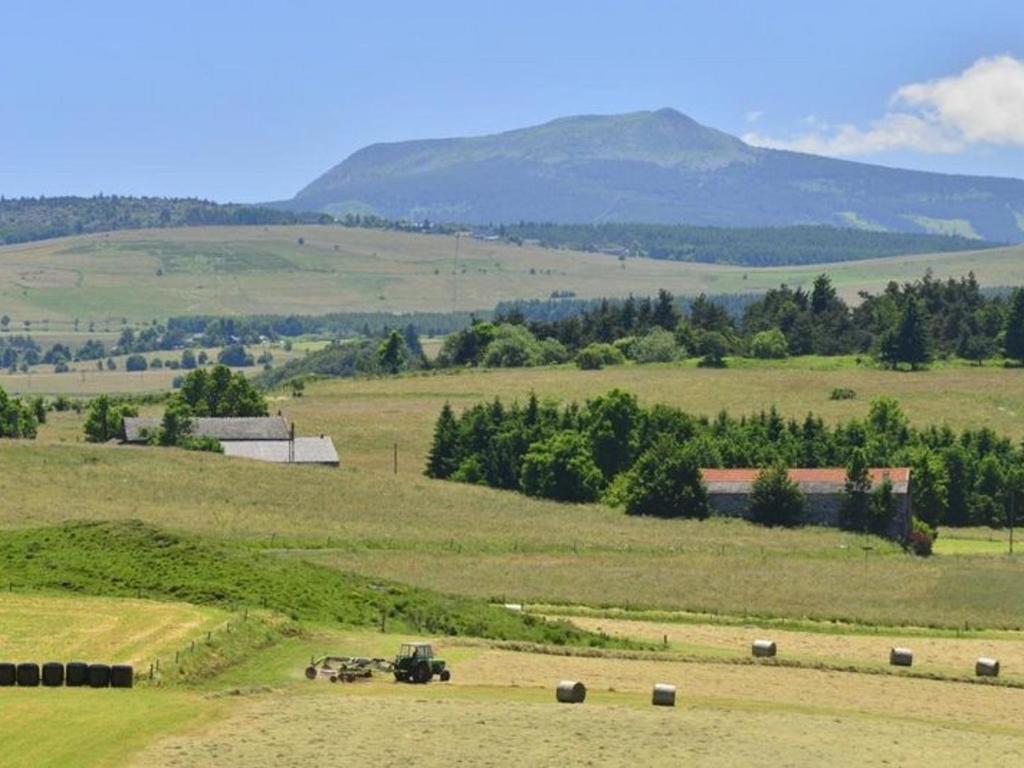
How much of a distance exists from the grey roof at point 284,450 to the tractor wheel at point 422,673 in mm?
85570

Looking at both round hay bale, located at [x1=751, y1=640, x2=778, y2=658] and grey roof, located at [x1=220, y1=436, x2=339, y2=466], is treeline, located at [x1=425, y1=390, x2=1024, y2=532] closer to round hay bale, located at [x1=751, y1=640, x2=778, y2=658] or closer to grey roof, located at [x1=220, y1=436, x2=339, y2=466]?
grey roof, located at [x1=220, y1=436, x2=339, y2=466]

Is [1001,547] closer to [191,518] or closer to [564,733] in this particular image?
[191,518]

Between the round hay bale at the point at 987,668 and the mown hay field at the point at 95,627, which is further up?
the mown hay field at the point at 95,627

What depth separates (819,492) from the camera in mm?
127562

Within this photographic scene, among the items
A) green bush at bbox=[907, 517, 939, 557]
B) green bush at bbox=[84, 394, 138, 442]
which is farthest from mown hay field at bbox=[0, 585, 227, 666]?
green bush at bbox=[84, 394, 138, 442]

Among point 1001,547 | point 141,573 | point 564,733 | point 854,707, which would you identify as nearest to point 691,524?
point 1001,547

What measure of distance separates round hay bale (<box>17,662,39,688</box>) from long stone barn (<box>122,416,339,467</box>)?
8812 centimetres

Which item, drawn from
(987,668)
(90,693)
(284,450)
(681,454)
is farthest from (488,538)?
(90,693)

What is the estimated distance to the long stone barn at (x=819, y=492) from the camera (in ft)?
408

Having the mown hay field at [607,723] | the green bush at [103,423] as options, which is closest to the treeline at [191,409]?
the green bush at [103,423]

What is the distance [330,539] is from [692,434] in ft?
153

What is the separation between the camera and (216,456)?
138m

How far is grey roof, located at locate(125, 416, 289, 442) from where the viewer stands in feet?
501

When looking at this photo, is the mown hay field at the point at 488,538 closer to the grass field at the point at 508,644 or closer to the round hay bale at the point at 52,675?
the grass field at the point at 508,644
